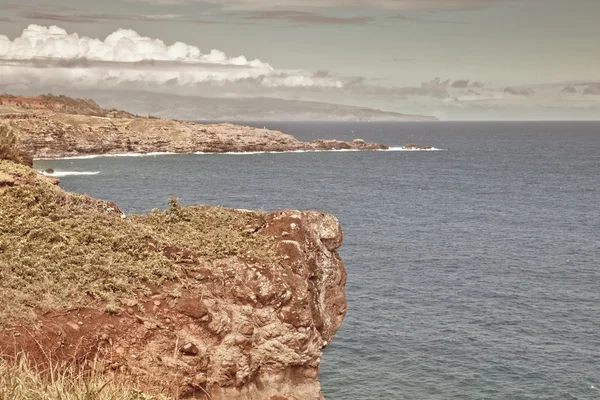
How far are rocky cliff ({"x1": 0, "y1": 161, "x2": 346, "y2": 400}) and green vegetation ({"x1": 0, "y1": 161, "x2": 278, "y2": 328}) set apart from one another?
4 cm

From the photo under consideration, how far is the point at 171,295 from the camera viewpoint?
1820 centimetres

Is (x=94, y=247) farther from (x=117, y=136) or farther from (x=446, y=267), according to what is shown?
(x=117, y=136)

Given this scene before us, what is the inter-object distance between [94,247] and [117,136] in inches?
6216

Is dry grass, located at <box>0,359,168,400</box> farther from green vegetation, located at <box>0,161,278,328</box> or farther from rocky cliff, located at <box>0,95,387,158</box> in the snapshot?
rocky cliff, located at <box>0,95,387,158</box>

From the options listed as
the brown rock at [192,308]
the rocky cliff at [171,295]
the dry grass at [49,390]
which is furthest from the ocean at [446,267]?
the dry grass at [49,390]

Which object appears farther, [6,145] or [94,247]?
[6,145]

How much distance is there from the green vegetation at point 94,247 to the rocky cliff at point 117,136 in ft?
439

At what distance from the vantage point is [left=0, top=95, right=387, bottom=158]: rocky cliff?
156 metres

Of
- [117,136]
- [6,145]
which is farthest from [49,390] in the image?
[117,136]

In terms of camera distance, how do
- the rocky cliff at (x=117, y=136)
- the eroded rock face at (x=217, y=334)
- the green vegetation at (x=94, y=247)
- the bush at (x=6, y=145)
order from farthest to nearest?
the rocky cliff at (x=117, y=136), the bush at (x=6, y=145), the green vegetation at (x=94, y=247), the eroded rock face at (x=217, y=334)

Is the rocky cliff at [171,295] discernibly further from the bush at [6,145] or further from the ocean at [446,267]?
the ocean at [446,267]

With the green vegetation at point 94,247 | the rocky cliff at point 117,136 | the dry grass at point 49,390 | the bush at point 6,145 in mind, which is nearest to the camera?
the dry grass at point 49,390

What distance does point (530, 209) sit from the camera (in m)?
91.0

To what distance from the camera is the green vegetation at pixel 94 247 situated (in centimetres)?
1731
